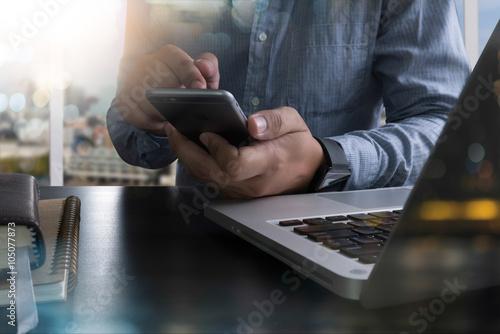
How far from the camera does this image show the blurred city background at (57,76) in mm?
2250

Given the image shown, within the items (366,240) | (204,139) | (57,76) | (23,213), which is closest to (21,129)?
(57,76)

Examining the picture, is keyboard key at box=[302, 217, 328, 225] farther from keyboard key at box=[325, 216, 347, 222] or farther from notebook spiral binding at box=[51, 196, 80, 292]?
notebook spiral binding at box=[51, 196, 80, 292]

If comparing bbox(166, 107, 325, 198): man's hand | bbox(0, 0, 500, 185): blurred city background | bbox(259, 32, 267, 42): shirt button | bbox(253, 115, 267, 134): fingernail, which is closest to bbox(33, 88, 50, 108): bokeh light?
bbox(0, 0, 500, 185): blurred city background

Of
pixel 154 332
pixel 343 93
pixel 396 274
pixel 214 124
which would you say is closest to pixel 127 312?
pixel 154 332

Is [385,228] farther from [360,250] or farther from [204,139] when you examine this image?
[204,139]

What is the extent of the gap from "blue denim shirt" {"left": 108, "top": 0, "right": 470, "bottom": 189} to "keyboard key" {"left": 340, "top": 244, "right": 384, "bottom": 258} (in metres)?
0.54

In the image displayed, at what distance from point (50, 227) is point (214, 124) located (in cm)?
21

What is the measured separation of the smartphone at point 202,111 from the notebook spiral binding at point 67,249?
14 cm

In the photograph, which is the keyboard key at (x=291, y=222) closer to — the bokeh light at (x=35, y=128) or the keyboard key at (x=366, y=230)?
the keyboard key at (x=366, y=230)

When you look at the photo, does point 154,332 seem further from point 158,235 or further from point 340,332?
point 158,235

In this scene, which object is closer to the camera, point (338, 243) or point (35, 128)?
point (338, 243)

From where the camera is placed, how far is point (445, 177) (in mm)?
204

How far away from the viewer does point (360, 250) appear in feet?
0.98

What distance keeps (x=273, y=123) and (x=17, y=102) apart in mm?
2665
